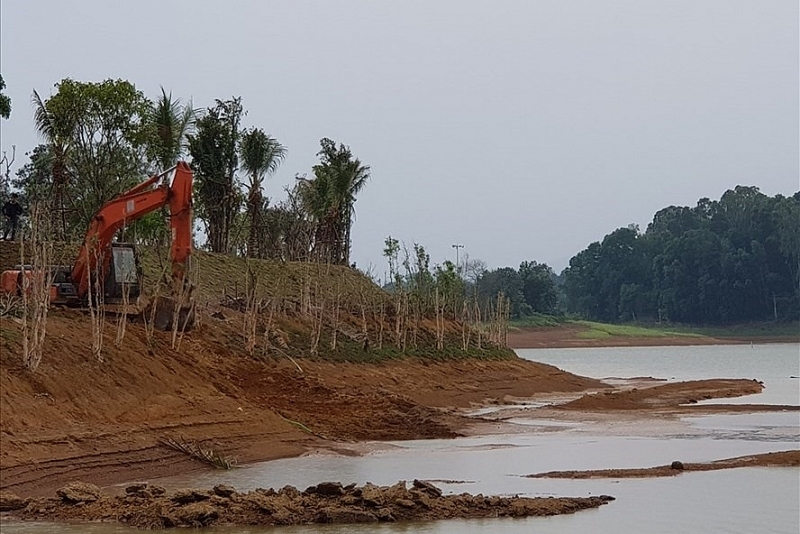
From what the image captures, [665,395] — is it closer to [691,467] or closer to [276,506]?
[691,467]

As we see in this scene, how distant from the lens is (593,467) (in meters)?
19.5

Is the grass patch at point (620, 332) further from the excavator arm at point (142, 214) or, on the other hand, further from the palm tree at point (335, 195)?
the excavator arm at point (142, 214)

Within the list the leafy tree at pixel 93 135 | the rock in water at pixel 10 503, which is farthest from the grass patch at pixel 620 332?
the rock in water at pixel 10 503

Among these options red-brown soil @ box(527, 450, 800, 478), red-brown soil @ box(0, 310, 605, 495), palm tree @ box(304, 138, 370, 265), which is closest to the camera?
red-brown soil @ box(0, 310, 605, 495)

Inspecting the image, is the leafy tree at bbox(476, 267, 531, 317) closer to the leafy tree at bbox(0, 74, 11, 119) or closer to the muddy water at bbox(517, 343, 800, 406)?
the muddy water at bbox(517, 343, 800, 406)

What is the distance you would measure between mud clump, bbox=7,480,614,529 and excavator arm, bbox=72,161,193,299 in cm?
1094

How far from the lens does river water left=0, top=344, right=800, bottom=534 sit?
13.8m

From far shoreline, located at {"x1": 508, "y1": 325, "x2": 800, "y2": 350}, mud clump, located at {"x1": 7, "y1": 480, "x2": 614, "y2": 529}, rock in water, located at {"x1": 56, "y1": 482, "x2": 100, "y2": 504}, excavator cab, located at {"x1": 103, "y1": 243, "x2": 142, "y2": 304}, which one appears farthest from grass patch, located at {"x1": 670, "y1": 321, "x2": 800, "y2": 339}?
rock in water, located at {"x1": 56, "y1": 482, "x2": 100, "y2": 504}

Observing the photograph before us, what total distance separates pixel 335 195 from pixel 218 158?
297 inches

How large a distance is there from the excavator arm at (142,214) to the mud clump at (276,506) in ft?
35.9

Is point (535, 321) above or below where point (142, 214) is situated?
below

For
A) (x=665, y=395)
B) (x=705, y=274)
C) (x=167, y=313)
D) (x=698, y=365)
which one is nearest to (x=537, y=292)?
(x=705, y=274)

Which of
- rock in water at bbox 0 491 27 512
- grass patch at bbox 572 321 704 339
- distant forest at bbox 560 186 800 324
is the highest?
distant forest at bbox 560 186 800 324

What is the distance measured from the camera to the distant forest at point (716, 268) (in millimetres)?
97312
